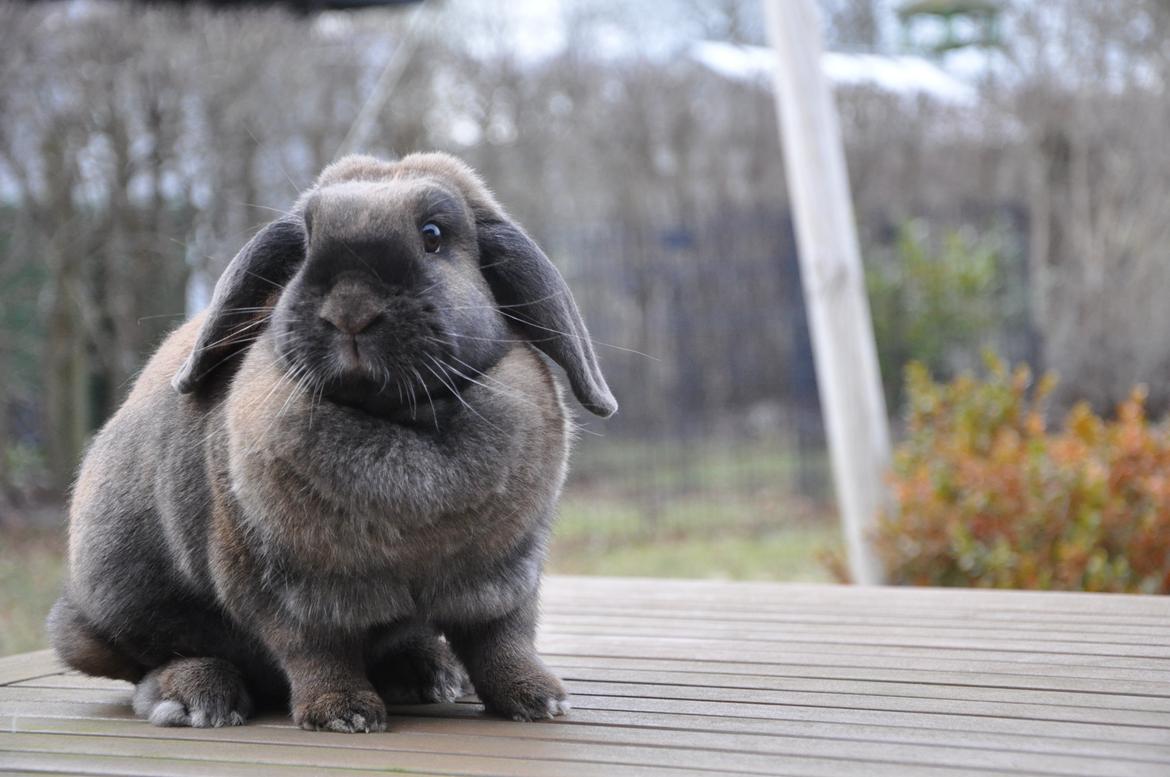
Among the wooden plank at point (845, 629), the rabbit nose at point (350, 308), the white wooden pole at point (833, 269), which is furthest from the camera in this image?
the white wooden pole at point (833, 269)

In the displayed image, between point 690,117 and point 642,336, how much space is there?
266cm

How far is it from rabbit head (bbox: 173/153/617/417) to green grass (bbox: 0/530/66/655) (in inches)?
133

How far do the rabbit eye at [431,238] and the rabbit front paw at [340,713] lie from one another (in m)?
0.78

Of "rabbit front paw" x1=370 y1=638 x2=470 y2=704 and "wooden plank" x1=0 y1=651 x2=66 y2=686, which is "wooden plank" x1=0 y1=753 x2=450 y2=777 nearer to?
"rabbit front paw" x1=370 y1=638 x2=470 y2=704

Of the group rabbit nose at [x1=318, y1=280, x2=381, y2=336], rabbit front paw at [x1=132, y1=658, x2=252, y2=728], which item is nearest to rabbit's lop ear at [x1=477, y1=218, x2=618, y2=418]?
rabbit nose at [x1=318, y1=280, x2=381, y2=336]

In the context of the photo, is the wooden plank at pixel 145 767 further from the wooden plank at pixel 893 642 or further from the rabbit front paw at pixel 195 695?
the wooden plank at pixel 893 642

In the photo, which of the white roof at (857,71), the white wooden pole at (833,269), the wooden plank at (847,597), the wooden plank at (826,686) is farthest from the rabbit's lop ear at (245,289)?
the white roof at (857,71)

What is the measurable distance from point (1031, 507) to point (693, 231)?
4349 mm

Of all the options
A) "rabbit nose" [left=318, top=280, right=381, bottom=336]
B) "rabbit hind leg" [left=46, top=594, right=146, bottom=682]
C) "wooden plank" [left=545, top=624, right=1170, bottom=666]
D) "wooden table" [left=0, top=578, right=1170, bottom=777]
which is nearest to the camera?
"rabbit nose" [left=318, top=280, right=381, bottom=336]

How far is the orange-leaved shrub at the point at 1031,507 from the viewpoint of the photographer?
4.39 m

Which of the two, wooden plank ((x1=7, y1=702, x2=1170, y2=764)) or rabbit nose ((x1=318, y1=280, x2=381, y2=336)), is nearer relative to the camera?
rabbit nose ((x1=318, y1=280, x2=381, y2=336))

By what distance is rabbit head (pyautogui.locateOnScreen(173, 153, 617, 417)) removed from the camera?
1938mm

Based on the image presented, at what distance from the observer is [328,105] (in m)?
8.09

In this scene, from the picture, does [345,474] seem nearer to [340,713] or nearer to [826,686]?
[340,713]
